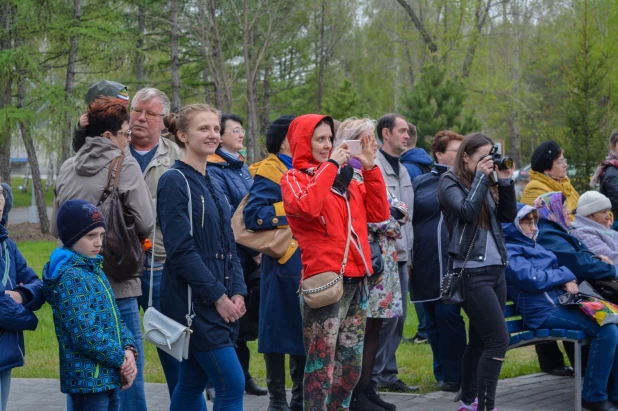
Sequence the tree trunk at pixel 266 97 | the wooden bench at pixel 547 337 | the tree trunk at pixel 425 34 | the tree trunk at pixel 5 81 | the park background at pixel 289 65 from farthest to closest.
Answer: the tree trunk at pixel 425 34 < the tree trunk at pixel 266 97 < the tree trunk at pixel 5 81 < the park background at pixel 289 65 < the wooden bench at pixel 547 337

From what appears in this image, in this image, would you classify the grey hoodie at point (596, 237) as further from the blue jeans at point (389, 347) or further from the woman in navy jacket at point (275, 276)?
the woman in navy jacket at point (275, 276)

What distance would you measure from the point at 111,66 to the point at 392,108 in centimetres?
2331

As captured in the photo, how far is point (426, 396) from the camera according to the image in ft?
21.9

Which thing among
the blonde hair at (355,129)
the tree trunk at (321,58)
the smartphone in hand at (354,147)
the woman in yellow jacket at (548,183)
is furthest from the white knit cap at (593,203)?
the tree trunk at (321,58)

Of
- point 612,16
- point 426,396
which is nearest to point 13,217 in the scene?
point 612,16

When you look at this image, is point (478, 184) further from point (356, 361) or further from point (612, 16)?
point (612, 16)

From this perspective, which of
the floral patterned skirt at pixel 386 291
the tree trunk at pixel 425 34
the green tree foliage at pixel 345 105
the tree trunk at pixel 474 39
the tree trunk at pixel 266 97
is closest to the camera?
the floral patterned skirt at pixel 386 291

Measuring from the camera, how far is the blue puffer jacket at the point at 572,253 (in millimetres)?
6801

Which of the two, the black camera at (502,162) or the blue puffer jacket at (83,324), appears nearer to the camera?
the blue puffer jacket at (83,324)

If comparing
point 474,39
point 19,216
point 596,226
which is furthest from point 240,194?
point 19,216

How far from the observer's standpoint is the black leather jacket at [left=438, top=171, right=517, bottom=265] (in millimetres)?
5695

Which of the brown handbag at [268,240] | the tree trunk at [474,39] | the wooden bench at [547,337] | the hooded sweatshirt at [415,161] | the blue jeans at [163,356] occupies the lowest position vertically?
the wooden bench at [547,337]

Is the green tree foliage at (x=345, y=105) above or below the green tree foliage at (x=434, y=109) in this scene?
above

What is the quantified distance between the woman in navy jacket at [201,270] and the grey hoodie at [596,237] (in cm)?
362
